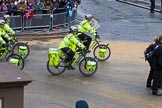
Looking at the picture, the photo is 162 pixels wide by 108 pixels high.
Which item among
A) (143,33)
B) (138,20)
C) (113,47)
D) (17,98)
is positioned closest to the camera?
(17,98)

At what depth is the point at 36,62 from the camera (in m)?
16.1

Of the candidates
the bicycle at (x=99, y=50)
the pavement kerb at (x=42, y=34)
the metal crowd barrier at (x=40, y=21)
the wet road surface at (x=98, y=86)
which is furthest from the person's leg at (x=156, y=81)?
the metal crowd barrier at (x=40, y=21)

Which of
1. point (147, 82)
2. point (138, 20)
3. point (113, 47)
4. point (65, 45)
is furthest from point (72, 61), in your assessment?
point (138, 20)

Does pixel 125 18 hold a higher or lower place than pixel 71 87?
higher

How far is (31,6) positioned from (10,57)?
10.3 metres

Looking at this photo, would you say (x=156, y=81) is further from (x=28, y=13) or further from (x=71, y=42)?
(x=28, y=13)

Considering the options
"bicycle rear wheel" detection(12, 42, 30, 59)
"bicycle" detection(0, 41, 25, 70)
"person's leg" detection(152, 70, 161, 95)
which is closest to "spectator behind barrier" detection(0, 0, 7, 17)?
"bicycle rear wheel" detection(12, 42, 30, 59)

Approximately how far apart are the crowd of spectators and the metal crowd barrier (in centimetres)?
32

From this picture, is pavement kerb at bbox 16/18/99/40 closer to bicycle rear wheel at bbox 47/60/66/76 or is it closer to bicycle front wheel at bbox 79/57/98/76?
bicycle rear wheel at bbox 47/60/66/76

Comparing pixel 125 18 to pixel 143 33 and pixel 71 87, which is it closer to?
pixel 143 33

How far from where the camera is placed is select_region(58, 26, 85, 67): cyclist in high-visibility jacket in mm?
13906

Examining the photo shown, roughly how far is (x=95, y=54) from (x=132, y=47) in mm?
3626

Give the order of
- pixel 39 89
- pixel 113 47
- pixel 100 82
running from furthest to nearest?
1. pixel 113 47
2. pixel 100 82
3. pixel 39 89

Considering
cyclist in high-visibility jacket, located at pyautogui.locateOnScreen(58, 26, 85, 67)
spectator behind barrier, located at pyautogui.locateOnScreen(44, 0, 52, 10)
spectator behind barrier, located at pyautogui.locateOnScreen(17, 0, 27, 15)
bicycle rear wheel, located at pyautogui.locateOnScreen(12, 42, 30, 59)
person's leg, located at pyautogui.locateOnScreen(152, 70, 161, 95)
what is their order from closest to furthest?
person's leg, located at pyautogui.locateOnScreen(152, 70, 161, 95) → cyclist in high-visibility jacket, located at pyautogui.locateOnScreen(58, 26, 85, 67) → bicycle rear wheel, located at pyautogui.locateOnScreen(12, 42, 30, 59) → spectator behind barrier, located at pyautogui.locateOnScreen(17, 0, 27, 15) → spectator behind barrier, located at pyautogui.locateOnScreen(44, 0, 52, 10)
